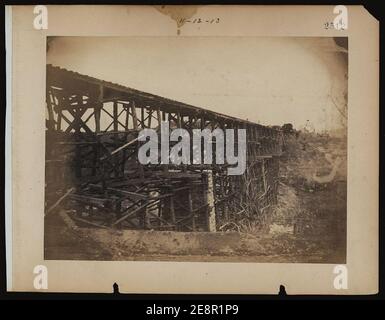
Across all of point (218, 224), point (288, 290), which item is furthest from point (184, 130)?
point (288, 290)

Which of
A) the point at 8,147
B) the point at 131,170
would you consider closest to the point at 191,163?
the point at 131,170

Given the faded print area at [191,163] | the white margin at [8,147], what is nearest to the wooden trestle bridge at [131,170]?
the faded print area at [191,163]

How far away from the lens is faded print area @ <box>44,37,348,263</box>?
2.74 metres

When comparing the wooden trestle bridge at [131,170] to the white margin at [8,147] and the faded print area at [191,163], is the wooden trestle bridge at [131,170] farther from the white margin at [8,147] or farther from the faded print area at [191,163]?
the white margin at [8,147]

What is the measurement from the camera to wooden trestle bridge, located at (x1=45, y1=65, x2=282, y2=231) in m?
2.75

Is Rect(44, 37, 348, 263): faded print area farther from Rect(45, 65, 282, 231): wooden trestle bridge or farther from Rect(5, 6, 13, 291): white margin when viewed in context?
Rect(5, 6, 13, 291): white margin

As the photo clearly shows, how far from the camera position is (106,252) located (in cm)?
278

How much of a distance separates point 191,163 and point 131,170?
27cm

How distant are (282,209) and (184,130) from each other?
0.56 meters

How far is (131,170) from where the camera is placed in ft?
9.04

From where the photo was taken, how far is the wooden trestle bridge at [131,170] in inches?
108

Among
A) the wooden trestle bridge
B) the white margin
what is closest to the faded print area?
the wooden trestle bridge

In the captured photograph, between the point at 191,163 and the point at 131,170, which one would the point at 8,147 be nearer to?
the point at 131,170
